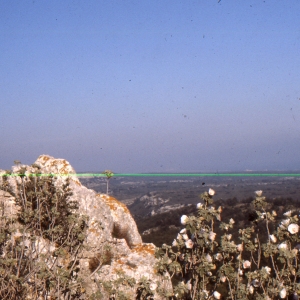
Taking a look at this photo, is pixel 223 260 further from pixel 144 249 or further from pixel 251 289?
pixel 144 249

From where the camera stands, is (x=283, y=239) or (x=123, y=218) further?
(x=123, y=218)

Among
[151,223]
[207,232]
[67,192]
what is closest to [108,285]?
[207,232]

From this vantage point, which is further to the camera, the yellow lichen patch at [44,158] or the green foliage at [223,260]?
the yellow lichen patch at [44,158]

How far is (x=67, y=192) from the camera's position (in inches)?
317

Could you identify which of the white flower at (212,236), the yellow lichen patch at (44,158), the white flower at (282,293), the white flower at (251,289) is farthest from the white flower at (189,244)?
the yellow lichen patch at (44,158)

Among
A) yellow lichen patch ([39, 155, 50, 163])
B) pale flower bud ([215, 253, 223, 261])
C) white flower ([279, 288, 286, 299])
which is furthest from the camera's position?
yellow lichen patch ([39, 155, 50, 163])

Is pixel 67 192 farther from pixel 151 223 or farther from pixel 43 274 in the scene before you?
pixel 151 223

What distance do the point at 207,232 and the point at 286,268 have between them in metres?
1.08

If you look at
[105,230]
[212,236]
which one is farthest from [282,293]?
[105,230]

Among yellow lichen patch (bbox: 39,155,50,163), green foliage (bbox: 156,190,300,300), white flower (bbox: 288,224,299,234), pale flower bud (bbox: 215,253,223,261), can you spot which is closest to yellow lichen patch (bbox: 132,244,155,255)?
yellow lichen patch (bbox: 39,155,50,163)

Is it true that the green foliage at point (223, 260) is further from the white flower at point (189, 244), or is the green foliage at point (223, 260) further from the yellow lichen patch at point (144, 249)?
the yellow lichen patch at point (144, 249)

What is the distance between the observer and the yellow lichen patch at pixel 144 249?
8.86 metres

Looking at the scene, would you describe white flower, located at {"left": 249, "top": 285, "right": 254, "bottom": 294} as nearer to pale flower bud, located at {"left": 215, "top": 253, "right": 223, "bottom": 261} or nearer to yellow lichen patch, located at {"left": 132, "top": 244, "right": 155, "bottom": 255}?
pale flower bud, located at {"left": 215, "top": 253, "right": 223, "bottom": 261}

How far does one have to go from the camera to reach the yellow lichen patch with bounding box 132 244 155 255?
8.86 metres
